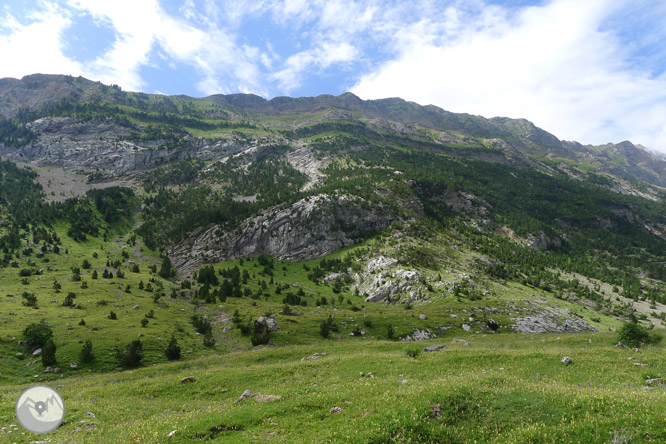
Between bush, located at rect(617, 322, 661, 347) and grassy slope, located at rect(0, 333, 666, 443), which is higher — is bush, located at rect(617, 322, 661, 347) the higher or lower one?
the lower one

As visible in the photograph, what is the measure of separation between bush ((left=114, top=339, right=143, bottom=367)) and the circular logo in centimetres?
2258

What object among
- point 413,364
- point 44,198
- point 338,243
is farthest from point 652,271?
point 44,198

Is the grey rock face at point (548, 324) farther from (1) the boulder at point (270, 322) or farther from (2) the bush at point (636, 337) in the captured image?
(1) the boulder at point (270, 322)

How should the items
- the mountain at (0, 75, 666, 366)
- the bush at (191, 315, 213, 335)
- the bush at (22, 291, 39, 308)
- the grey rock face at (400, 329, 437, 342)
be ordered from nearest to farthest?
the grey rock face at (400, 329, 437, 342) < the bush at (191, 315, 213, 335) < the bush at (22, 291, 39, 308) < the mountain at (0, 75, 666, 366)

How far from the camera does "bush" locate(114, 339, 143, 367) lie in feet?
115

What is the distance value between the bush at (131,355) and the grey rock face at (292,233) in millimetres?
81775

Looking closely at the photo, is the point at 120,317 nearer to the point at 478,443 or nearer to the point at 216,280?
the point at 216,280

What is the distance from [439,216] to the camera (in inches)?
6009

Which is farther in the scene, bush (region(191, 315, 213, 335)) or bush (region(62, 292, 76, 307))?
bush (region(62, 292, 76, 307))

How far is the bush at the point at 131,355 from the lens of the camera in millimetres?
35125

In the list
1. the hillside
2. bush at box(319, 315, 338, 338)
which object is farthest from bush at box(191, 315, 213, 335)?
bush at box(319, 315, 338, 338)

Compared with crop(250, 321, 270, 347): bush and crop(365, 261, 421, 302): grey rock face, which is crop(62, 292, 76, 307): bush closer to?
crop(250, 321, 270, 347): bush

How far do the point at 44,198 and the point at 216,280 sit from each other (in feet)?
552

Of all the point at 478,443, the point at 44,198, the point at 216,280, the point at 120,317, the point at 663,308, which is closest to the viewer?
the point at 478,443
